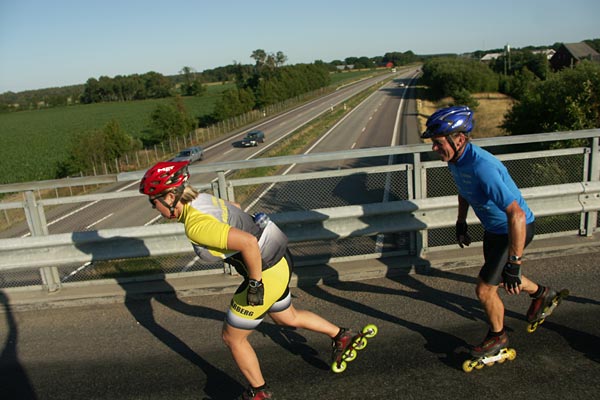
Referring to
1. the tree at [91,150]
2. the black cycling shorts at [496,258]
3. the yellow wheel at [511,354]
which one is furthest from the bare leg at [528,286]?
the tree at [91,150]

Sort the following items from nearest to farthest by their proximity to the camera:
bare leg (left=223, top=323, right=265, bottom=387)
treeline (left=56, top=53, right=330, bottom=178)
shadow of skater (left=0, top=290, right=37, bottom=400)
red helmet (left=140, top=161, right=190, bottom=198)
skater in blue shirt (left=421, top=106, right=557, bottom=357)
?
red helmet (left=140, top=161, right=190, bottom=198) < bare leg (left=223, top=323, right=265, bottom=387) < skater in blue shirt (left=421, top=106, right=557, bottom=357) < shadow of skater (left=0, top=290, right=37, bottom=400) < treeline (left=56, top=53, right=330, bottom=178)

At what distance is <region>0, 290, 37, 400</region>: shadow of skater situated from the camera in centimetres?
394

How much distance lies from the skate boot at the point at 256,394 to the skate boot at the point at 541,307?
2238mm

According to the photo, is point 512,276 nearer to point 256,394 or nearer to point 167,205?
point 256,394

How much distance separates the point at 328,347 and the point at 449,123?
209cm

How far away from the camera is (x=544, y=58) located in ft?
309

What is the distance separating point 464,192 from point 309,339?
6.06 ft

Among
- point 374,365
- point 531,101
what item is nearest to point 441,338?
point 374,365

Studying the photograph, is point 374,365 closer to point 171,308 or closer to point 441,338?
point 441,338

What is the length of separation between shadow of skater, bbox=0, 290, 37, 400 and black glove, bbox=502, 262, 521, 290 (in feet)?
12.0

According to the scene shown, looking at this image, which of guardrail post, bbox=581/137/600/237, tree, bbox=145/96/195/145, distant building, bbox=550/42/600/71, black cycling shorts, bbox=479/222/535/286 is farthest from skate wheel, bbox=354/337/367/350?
distant building, bbox=550/42/600/71

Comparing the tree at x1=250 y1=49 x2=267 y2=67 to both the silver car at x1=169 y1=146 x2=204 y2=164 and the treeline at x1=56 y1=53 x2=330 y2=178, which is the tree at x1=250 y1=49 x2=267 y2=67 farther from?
the silver car at x1=169 y1=146 x2=204 y2=164

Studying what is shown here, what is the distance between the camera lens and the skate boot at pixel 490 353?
3656mm

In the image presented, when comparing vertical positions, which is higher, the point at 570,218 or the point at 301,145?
the point at 570,218
